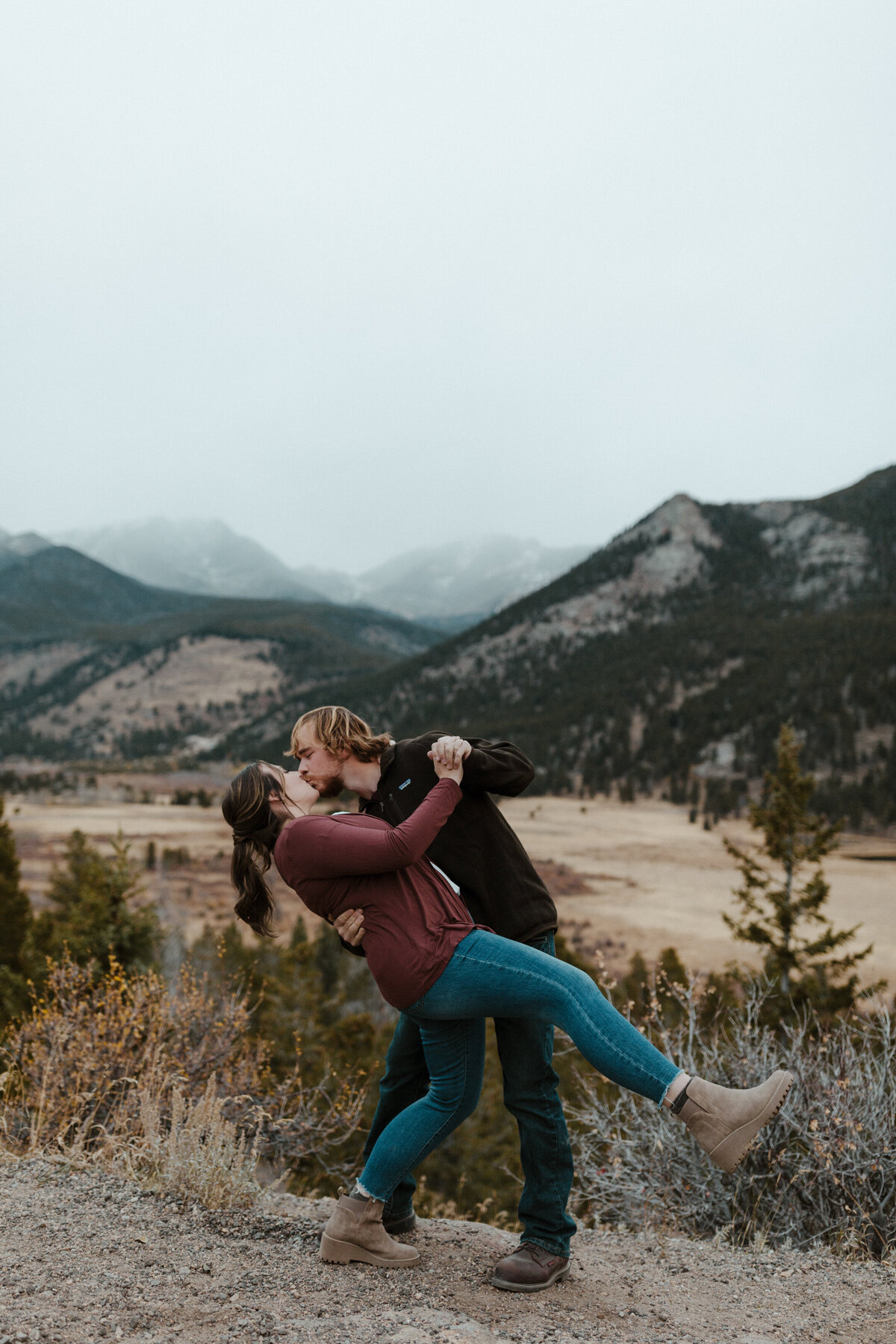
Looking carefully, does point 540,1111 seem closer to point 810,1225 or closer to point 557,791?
point 810,1225

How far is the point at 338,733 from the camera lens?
106 inches

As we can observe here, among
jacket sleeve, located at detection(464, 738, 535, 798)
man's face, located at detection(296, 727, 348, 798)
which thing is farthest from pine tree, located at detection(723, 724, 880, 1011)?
man's face, located at detection(296, 727, 348, 798)

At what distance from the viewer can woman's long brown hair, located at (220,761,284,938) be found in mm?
2648

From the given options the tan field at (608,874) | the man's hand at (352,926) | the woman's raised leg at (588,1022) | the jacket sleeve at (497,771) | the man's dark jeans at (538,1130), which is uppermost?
the jacket sleeve at (497,771)

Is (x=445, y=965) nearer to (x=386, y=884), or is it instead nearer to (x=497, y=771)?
(x=386, y=884)

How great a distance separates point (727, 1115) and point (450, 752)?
1.31m

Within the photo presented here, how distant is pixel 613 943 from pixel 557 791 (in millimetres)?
38402

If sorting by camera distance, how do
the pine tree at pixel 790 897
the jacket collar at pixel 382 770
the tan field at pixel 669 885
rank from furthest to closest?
the tan field at pixel 669 885 < the pine tree at pixel 790 897 < the jacket collar at pixel 382 770

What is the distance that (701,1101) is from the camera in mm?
2422

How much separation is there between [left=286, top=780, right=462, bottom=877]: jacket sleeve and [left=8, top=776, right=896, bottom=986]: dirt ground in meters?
10.1

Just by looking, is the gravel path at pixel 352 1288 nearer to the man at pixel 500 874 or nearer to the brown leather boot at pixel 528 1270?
the brown leather boot at pixel 528 1270

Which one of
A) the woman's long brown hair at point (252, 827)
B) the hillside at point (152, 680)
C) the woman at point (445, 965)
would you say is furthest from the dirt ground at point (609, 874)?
the hillside at point (152, 680)

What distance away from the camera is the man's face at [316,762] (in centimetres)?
267

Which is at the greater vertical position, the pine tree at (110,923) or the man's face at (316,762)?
the man's face at (316,762)
